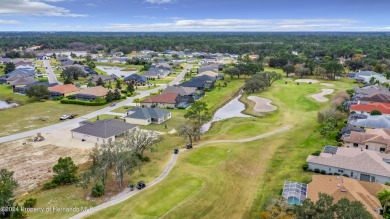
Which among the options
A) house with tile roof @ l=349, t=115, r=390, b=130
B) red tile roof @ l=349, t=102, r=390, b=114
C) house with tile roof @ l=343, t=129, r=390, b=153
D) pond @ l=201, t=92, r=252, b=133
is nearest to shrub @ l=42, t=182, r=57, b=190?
pond @ l=201, t=92, r=252, b=133

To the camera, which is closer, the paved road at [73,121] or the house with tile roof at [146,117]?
the paved road at [73,121]

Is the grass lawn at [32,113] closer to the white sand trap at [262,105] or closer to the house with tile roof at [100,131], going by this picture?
the house with tile roof at [100,131]

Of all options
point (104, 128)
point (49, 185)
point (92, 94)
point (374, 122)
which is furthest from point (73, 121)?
point (374, 122)

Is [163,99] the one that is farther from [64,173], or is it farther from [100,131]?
[64,173]

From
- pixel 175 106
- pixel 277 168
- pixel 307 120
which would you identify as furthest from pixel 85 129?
pixel 307 120

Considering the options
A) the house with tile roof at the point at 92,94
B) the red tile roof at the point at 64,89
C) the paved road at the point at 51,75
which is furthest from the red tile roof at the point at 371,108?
the paved road at the point at 51,75

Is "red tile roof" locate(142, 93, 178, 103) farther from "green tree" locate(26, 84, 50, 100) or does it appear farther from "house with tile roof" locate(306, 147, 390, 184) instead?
"house with tile roof" locate(306, 147, 390, 184)

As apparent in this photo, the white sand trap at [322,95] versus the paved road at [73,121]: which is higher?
the paved road at [73,121]
